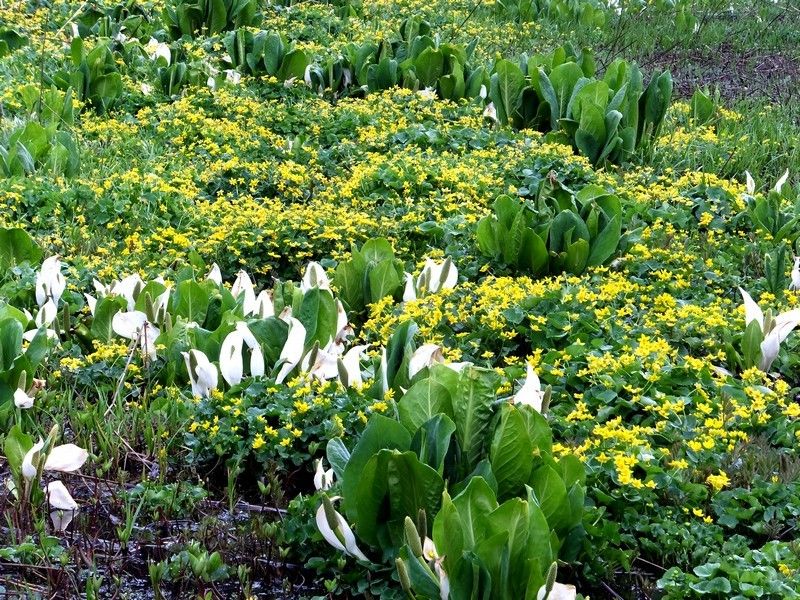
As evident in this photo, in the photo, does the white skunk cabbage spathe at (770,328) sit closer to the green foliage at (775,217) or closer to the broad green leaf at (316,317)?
the green foliage at (775,217)

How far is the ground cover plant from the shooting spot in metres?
2.98

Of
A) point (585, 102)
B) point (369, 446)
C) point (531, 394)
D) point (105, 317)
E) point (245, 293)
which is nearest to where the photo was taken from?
point (369, 446)

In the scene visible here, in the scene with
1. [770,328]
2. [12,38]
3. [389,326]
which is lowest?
[389,326]

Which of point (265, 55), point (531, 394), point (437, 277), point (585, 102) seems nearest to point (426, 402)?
point (531, 394)

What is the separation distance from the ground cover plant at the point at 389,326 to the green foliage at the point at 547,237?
0.06 feet

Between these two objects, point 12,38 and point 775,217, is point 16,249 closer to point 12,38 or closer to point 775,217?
point 775,217

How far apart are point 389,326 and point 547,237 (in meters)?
1.08

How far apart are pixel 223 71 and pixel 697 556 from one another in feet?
18.4

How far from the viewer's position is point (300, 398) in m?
3.52

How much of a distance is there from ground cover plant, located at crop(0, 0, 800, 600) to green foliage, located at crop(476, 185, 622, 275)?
18mm

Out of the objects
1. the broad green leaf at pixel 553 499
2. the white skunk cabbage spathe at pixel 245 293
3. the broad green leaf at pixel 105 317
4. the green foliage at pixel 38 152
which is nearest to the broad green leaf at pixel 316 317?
the white skunk cabbage spathe at pixel 245 293

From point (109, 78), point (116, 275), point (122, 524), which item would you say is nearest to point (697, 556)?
point (122, 524)

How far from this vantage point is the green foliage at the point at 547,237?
4.92 metres

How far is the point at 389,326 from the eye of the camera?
4348mm
